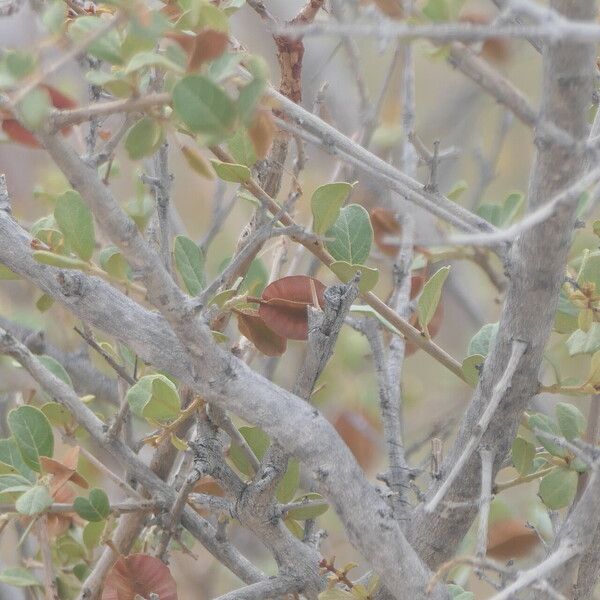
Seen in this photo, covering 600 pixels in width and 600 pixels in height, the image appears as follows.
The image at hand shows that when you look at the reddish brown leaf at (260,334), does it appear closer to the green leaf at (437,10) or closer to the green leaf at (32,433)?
the green leaf at (32,433)

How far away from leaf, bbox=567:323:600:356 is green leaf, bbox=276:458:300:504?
0.25m

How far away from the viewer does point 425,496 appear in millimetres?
733

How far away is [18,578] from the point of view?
0.92m

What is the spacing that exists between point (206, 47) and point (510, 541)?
2.12 ft

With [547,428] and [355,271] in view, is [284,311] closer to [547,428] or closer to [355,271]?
[355,271]

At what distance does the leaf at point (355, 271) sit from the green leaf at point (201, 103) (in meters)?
0.21

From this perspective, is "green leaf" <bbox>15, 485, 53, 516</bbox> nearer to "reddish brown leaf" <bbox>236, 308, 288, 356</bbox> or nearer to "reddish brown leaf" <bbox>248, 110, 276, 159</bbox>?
"reddish brown leaf" <bbox>236, 308, 288, 356</bbox>

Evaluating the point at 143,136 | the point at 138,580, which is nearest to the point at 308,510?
the point at 138,580

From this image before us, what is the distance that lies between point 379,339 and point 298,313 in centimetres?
12

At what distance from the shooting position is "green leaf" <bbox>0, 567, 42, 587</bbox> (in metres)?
0.91

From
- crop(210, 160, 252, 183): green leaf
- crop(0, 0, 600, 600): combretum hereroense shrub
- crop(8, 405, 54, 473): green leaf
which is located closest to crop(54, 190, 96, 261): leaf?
crop(0, 0, 600, 600): combretum hereroense shrub

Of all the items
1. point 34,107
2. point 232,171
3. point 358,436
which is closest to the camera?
point 34,107

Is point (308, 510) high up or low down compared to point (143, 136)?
down

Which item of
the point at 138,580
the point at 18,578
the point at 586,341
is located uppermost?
the point at 586,341
